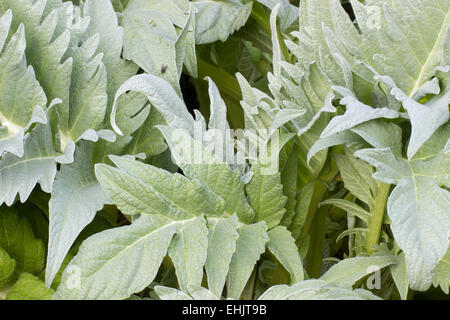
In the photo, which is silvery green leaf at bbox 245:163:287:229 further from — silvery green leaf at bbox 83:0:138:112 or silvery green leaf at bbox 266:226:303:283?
silvery green leaf at bbox 83:0:138:112

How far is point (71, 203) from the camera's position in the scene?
1.94ft

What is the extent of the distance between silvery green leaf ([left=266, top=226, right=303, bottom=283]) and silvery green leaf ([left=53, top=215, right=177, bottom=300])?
11 cm

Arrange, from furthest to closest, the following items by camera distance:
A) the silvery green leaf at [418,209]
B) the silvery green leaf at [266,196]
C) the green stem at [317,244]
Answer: the green stem at [317,244] → the silvery green leaf at [266,196] → the silvery green leaf at [418,209]

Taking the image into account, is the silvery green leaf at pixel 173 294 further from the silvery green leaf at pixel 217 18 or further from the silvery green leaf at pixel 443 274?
the silvery green leaf at pixel 217 18

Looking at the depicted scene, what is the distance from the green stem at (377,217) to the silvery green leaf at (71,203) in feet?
0.96

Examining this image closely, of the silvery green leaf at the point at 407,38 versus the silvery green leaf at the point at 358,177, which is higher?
the silvery green leaf at the point at 407,38

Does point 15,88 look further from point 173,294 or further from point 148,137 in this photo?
point 173,294

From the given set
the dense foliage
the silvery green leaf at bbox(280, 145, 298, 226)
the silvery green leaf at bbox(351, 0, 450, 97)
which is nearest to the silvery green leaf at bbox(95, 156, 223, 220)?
the dense foliage

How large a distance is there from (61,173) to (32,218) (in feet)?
0.49

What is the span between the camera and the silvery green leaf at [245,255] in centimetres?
57

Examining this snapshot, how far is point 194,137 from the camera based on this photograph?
24.0 inches

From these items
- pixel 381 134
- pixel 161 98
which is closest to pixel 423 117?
pixel 381 134

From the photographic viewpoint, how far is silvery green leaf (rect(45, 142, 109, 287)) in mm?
564

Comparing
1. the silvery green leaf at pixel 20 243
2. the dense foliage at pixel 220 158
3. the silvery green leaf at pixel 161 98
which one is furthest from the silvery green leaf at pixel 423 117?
the silvery green leaf at pixel 20 243
